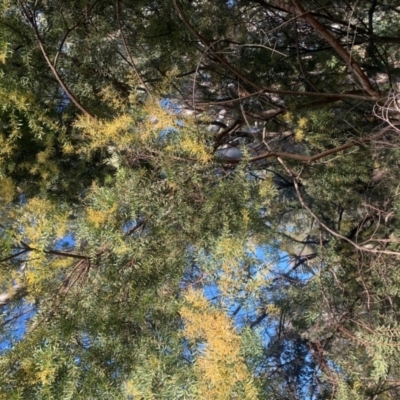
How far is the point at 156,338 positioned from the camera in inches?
94.1

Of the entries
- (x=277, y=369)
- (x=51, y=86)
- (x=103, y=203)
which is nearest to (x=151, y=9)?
(x=51, y=86)

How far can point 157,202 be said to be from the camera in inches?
99.5

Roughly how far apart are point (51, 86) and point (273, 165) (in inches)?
78.1

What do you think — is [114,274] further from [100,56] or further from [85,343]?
[100,56]

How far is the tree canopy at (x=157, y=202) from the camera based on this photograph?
2203 millimetres

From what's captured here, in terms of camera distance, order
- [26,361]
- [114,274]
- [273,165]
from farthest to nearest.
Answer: [273,165]
[114,274]
[26,361]

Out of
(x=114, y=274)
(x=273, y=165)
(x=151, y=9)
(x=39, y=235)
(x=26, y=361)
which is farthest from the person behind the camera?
(x=273, y=165)

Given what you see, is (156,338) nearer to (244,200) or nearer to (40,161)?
(244,200)

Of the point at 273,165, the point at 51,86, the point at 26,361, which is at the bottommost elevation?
the point at 26,361

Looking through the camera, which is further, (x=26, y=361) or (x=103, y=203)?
(x=103, y=203)

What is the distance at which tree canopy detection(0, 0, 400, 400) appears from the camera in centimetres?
220

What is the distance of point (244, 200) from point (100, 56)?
1.36 meters

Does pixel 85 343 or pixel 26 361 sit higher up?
pixel 85 343

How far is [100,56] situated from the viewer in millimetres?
3027
